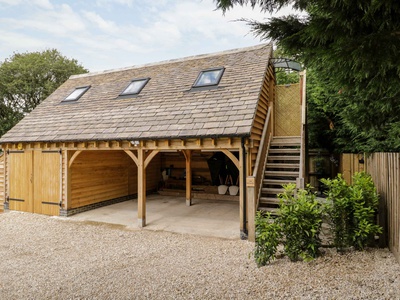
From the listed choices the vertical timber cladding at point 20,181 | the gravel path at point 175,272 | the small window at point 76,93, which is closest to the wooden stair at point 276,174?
the gravel path at point 175,272

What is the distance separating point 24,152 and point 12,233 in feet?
10.2

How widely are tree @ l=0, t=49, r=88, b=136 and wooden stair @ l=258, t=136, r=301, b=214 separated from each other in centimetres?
1999

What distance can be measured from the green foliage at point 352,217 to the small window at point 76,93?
9289mm

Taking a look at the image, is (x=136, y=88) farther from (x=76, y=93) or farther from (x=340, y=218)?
(x=340, y=218)

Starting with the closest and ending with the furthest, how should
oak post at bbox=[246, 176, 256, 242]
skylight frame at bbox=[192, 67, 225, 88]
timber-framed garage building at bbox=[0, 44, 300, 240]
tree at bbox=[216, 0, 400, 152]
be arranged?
tree at bbox=[216, 0, 400, 152]
oak post at bbox=[246, 176, 256, 242]
timber-framed garage building at bbox=[0, 44, 300, 240]
skylight frame at bbox=[192, 67, 225, 88]

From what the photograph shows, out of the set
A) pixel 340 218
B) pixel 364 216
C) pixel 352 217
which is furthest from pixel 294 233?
pixel 364 216

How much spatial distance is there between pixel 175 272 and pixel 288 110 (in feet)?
25.4

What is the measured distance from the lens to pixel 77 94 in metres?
10.3

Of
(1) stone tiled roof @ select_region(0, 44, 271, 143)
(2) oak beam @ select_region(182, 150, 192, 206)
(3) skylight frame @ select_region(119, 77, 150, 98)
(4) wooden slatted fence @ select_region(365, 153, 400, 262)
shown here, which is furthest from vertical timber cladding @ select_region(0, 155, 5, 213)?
(4) wooden slatted fence @ select_region(365, 153, 400, 262)

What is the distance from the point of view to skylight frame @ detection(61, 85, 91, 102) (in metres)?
10.0

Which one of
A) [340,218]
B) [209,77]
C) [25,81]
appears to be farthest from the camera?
[25,81]

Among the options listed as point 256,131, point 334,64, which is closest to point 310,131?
point 256,131

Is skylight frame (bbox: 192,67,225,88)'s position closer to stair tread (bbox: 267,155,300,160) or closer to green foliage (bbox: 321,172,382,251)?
stair tread (bbox: 267,155,300,160)

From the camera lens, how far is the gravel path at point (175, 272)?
3164mm
